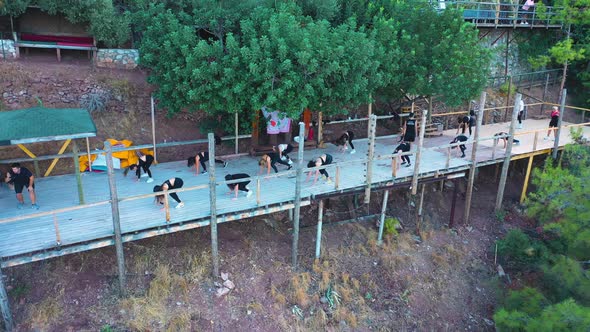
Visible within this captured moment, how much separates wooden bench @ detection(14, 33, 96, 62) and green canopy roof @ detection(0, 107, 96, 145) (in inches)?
270

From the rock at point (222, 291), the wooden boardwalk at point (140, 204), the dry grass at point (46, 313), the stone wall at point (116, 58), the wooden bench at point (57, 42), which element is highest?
the wooden bench at point (57, 42)

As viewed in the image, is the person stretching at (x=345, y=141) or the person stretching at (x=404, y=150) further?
the person stretching at (x=345, y=141)

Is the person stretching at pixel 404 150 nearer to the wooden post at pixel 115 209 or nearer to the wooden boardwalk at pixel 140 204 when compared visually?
the wooden boardwalk at pixel 140 204

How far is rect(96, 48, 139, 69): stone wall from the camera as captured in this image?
1759 cm

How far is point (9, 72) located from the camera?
51.4 feet

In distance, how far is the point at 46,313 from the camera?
10.6m

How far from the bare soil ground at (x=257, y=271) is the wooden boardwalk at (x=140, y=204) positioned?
1.38m

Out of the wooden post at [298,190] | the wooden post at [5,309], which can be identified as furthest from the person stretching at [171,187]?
the wooden post at [5,309]

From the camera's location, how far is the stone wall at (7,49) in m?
16.5

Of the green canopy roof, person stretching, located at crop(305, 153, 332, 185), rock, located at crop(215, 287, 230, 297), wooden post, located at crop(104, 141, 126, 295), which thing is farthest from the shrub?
the green canopy roof

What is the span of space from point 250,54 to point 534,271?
11966mm

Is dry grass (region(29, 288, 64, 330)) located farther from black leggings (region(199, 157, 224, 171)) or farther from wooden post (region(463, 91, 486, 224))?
wooden post (region(463, 91, 486, 224))

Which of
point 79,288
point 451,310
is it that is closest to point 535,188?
point 451,310

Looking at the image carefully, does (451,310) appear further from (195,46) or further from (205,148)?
(195,46)
